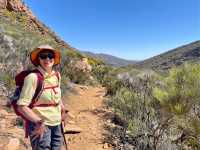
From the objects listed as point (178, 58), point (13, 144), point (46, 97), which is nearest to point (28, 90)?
point (46, 97)

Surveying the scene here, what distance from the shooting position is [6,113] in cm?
691

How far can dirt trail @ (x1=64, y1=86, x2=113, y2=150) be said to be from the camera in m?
6.25

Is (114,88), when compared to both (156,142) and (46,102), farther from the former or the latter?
(46,102)

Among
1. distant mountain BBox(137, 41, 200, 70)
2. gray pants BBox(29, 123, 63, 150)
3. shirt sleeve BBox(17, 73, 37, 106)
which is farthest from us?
distant mountain BBox(137, 41, 200, 70)

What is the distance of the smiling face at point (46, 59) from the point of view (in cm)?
330

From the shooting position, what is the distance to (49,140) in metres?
3.34

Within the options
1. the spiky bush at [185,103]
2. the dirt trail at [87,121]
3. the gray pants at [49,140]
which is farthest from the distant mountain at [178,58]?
the gray pants at [49,140]

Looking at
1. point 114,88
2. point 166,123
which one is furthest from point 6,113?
point 114,88

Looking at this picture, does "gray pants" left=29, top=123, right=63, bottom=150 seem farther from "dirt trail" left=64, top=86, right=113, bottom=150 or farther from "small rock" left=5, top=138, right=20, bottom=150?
"dirt trail" left=64, top=86, right=113, bottom=150

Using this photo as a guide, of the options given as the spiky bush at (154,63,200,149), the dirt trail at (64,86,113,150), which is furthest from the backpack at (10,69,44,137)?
the spiky bush at (154,63,200,149)

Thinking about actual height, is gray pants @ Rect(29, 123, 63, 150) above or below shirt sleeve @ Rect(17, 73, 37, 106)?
below

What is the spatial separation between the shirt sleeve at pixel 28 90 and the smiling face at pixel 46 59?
8.9 inches

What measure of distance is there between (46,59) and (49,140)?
78 centimetres

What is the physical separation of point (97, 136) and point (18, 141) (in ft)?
6.11
